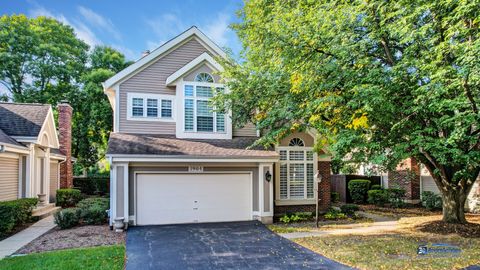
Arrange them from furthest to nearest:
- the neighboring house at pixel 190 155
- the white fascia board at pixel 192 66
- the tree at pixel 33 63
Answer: the tree at pixel 33 63
the white fascia board at pixel 192 66
the neighboring house at pixel 190 155

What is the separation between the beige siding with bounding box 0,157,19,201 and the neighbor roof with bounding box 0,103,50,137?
144 centimetres

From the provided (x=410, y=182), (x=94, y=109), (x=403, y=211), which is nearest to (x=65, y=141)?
(x=94, y=109)

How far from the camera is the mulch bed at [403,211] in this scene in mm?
14930

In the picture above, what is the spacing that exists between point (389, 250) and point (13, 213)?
11.6 meters

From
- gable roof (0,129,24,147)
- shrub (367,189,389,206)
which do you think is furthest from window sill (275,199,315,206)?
gable roof (0,129,24,147)

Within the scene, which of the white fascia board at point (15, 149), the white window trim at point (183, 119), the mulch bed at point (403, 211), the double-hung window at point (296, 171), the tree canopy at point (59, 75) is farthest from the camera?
the tree canopy at point (59, 75)

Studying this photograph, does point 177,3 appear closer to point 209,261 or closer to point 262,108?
point 262,108

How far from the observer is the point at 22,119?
15492mm

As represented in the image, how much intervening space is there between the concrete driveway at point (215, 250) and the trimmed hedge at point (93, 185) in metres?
14.0

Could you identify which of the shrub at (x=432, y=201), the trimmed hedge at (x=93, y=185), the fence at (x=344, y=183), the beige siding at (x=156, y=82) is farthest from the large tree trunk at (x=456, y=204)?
the trimmed hedge at (x=93, y=185)

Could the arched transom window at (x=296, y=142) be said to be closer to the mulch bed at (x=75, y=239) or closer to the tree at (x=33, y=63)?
the mulch bed at (x=75, y=239)

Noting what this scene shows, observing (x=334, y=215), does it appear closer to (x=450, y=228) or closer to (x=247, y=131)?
(x=450, y=228)

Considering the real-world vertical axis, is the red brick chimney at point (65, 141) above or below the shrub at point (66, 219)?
above

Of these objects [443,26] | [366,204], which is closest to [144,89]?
[443,26]
